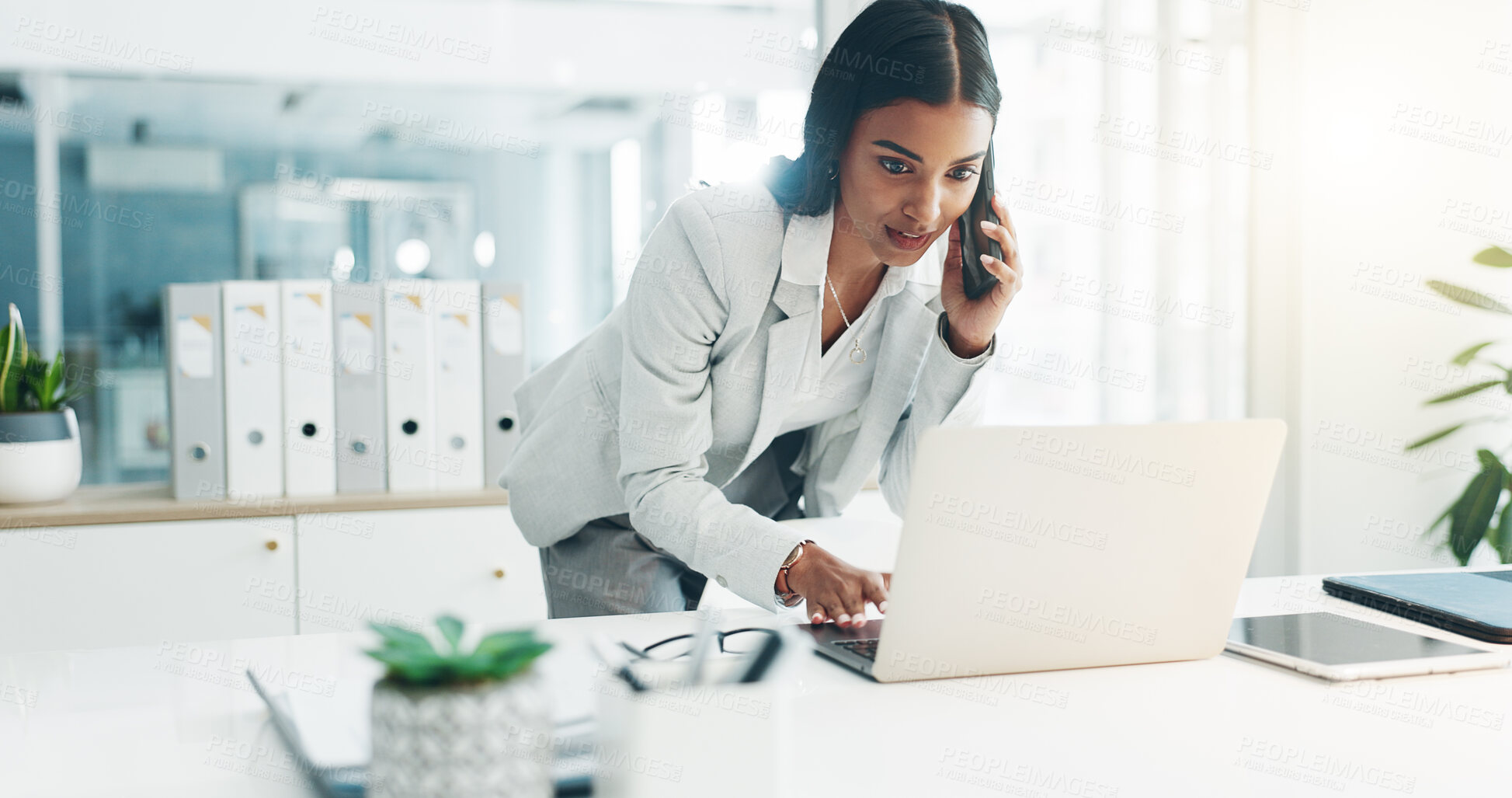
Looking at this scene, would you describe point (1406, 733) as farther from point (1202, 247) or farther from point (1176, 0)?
point (1176, 0)

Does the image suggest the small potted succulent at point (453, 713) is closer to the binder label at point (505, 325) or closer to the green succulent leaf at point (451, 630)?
the green succulent leaf at point (451, 630)

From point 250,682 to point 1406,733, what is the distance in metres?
0.95

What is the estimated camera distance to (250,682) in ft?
3.17

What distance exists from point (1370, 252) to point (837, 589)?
2345mm

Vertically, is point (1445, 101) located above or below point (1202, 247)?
above

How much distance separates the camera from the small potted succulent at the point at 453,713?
571 mm

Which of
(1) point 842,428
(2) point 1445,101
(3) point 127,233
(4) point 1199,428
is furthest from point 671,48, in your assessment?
(4) point 1199,428

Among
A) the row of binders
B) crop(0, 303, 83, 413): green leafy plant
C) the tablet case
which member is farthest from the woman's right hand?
crop(0, 303, 83, 413): green leafy plant

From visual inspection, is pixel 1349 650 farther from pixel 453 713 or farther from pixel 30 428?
pixel 30 428

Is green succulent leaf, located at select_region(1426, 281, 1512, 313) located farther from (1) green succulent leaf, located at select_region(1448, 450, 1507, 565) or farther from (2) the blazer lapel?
(2) the blazer lapel

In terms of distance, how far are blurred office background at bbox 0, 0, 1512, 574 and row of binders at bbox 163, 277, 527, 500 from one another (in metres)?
0.53

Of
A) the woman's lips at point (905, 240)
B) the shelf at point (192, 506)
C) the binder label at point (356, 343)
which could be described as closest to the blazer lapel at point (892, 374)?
the woman's lips at point (905, 240)

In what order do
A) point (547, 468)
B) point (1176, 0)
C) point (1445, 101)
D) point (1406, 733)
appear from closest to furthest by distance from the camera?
point (1406, 733), point (547, 468), point (1445, 101), point (1176, 0)

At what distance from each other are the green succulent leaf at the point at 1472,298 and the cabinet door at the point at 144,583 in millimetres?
2527
